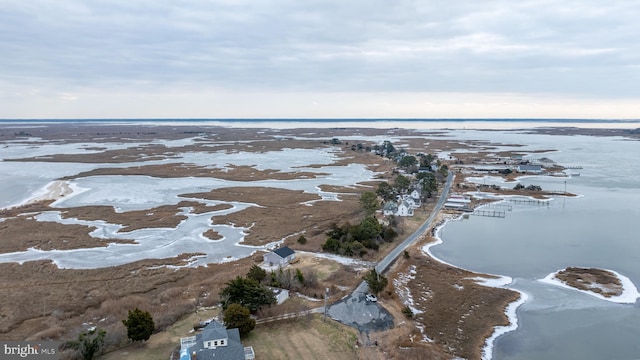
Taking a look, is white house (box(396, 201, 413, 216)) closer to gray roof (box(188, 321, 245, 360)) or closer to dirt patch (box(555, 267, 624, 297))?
dirt patch (box(555, 267, 624, 297))

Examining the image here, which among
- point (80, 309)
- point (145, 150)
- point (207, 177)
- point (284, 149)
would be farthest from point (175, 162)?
point (80, 309)

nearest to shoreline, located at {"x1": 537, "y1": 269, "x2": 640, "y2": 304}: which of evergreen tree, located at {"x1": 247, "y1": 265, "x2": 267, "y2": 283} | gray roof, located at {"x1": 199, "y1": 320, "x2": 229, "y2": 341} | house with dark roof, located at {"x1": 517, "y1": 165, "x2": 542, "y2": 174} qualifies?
evergreen tree, located at {"x1": 247, "y1": 265, "x2": 267, "y2": 283}

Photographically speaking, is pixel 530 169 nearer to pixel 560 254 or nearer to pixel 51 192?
pixel 560 254

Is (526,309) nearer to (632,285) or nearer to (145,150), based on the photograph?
(632,285)

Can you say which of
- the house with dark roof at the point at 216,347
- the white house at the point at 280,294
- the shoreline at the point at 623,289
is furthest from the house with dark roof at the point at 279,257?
the shoreline at the point at 623,289

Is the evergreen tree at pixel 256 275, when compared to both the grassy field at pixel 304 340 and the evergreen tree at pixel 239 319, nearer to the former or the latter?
the grassy field at pixel 304 340
